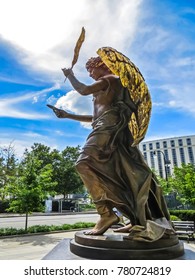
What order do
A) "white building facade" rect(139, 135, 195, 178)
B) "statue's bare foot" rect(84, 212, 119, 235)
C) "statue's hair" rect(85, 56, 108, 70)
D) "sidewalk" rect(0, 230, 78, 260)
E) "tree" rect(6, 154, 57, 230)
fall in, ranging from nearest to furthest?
"statue's bare foot" rect(84, 212, 119, 235) → "statue's hair" rect(85, 56, 108, 70) → "sidewalk" rect(0, 230, 78, 260) → "tree" rect(6, 154, 57, 230) → "white building facade" rect(139, 135, 195, 178)

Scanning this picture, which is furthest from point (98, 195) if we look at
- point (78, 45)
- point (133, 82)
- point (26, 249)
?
point (26, 249)

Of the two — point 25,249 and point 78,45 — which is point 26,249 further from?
point 78,45

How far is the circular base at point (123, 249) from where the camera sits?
2.83 m

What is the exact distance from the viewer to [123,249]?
2869 mm

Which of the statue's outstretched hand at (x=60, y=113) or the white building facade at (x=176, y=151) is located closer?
the statue's outstretched hand at (x=60, y=113)

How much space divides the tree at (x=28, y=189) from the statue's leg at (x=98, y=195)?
33.7 ft

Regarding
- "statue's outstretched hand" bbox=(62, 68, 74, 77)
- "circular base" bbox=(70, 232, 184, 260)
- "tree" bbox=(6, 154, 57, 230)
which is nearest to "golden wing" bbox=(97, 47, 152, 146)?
"statue's outstretched hand" bbox=(62, 68, 74, 77)

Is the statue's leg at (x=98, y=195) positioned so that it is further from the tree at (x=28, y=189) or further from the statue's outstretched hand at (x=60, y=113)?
the tree at (x=28, y=189)

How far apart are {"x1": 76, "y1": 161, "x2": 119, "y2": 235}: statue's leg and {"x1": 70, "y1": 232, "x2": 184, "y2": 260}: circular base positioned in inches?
13.6

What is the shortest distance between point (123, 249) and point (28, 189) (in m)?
11.3

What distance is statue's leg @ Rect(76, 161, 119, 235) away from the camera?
11.5ft

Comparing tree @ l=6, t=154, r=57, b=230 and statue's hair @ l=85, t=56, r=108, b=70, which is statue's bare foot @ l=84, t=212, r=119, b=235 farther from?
tree @ l=6, t=154, r=57, b=230

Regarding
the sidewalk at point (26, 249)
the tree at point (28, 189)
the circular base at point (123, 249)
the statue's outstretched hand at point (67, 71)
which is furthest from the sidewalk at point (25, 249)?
the statue's outstretched hand at point (67, 71)

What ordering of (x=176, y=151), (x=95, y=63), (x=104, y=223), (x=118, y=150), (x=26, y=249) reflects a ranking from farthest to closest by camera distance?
(x=176, y=151)
(x=26, y=249)
(x=95, y=63)
(x=118, y=150)
(x=104, y=223)
